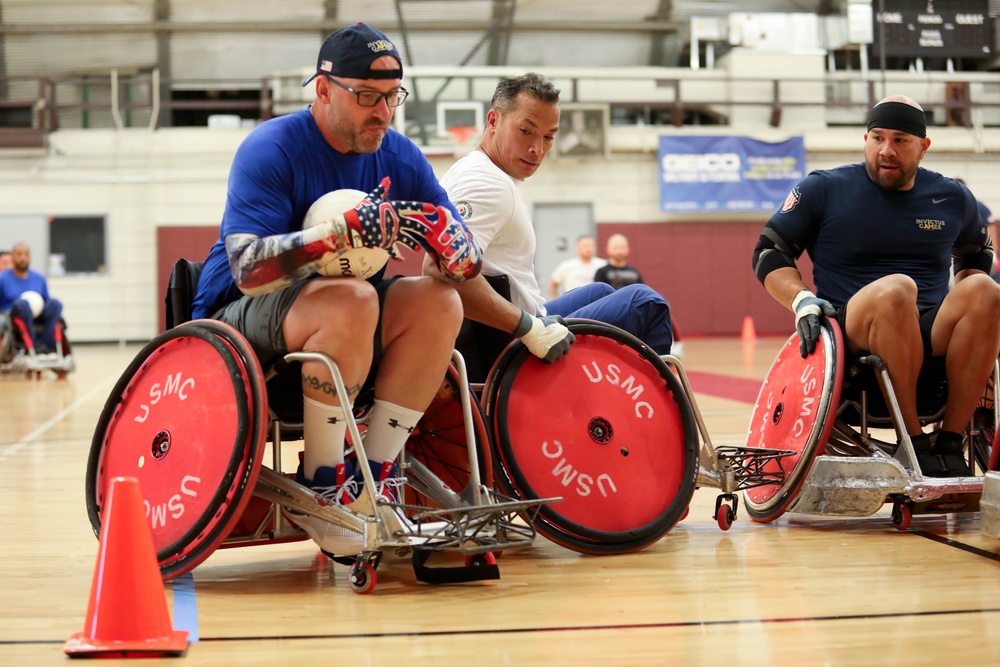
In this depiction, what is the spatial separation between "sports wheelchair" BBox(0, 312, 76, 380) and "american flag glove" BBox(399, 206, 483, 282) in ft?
34.7

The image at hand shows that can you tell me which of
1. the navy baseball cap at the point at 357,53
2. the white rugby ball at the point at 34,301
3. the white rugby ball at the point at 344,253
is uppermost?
the navy baseball cap at the point at 357,53

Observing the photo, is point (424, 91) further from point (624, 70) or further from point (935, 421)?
point (935, 421)

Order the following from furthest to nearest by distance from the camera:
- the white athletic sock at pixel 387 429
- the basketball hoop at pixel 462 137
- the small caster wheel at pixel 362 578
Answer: the basketball hoop at pixel 462 137 → the white athletic sock at pixel 387 429 → the small caster wheel at pixel 362 578

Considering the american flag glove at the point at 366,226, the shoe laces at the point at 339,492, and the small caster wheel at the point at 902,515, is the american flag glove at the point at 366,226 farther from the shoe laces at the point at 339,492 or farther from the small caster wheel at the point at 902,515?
the small caster wheel at the point at 902,515

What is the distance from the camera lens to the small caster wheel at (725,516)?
3.59 meters

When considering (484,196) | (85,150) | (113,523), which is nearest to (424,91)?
(85,150)

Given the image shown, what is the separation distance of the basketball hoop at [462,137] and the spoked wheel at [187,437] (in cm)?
1559

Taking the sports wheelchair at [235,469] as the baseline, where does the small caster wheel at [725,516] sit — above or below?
below

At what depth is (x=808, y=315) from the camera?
12.2ft

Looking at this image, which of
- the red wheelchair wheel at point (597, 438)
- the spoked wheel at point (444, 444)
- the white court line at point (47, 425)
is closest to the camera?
the red wheelchair wheel at point (597, 438)

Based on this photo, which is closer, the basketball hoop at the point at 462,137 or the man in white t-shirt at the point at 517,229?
the man in white t-shirt at the point at 517,229

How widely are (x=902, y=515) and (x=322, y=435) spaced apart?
1887mm

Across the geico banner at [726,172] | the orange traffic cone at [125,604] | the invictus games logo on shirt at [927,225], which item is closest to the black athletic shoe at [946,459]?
the invictus games logo on shirt at [927,225]

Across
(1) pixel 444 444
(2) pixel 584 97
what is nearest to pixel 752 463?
(1) pixel 444 444
